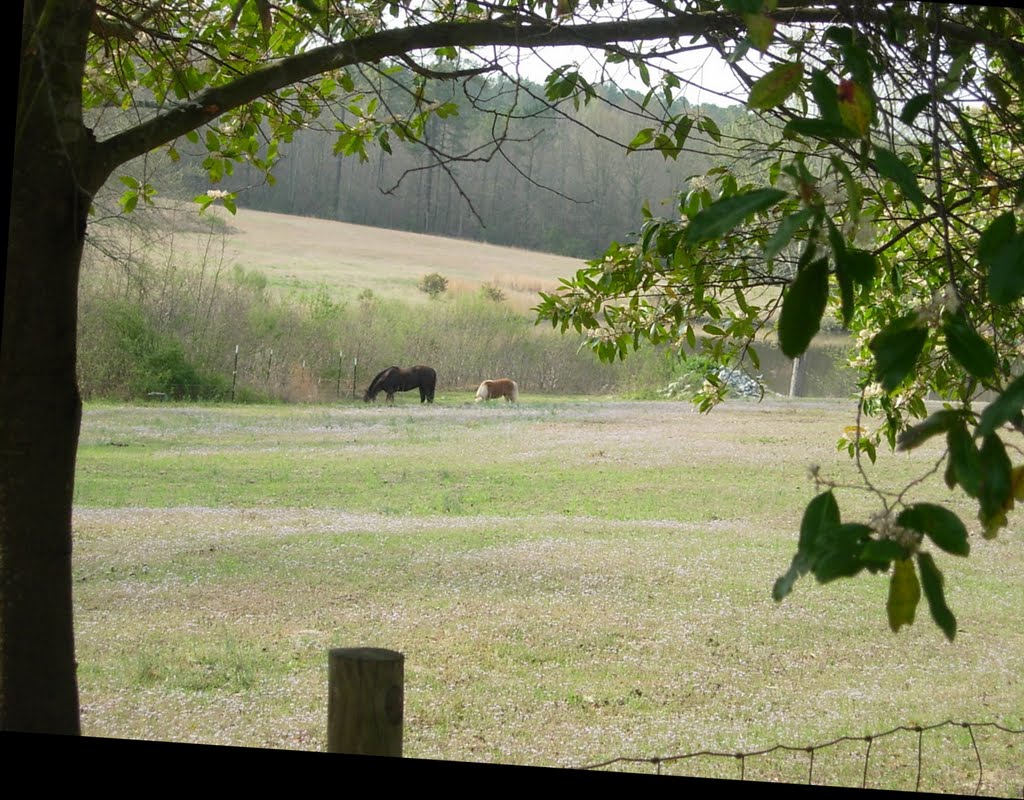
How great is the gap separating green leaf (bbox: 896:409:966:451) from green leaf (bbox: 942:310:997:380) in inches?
1.3

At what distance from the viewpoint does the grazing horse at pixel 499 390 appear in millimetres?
7566

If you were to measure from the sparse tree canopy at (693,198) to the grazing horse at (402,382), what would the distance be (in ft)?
17.3

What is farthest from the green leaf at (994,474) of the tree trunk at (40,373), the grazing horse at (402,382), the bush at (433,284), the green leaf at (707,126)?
the bush at (433,284)

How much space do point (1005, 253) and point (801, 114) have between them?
28.9 inches

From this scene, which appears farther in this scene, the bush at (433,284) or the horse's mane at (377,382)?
the bush at (433,284)

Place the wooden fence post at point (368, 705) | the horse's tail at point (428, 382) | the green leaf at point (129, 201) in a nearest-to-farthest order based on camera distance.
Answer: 1. the wooden fence post at point (368, 705)
2. the green leaf at point (129, 201)
3. the horse's tail at point (428, 382)

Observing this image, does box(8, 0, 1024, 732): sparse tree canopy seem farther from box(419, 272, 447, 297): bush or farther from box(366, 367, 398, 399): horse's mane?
box(419, 272, 447, 297): bush

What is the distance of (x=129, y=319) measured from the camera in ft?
23.6

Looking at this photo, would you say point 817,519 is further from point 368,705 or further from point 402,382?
point 402,382

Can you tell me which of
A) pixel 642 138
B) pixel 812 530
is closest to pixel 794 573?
pixel 812 530

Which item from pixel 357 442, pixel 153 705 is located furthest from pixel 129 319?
pixel 153 705

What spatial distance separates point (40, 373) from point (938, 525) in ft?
3.67

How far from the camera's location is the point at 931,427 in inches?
20.0

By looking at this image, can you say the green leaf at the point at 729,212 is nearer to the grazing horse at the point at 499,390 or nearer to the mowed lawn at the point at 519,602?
the mowed lawn at the point at 519,602
